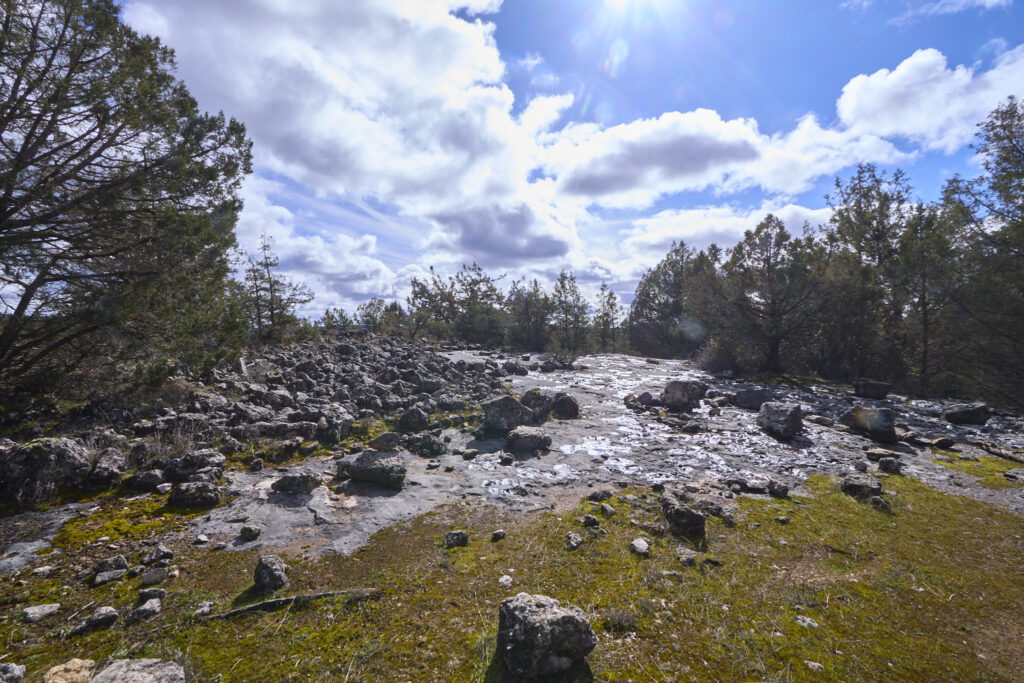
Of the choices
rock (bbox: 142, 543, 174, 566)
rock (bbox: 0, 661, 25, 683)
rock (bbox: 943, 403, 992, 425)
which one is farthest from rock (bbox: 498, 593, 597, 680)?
rock (bbox: 943, 403, 992, 425)

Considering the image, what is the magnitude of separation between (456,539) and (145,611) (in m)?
2.75

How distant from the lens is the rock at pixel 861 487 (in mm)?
6613

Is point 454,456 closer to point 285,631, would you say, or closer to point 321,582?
point 321,582

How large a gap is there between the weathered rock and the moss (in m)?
11.4

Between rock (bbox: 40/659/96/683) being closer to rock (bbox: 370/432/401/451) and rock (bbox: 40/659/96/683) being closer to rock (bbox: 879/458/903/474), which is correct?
rock (bbox: 370/432/401/451)

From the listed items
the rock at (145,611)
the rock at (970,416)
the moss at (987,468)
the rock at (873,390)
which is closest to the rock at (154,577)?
the rock at (145,611)

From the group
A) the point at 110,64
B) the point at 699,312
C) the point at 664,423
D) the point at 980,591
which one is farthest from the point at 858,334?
the point at 110,64

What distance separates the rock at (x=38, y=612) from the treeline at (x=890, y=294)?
21592 mm

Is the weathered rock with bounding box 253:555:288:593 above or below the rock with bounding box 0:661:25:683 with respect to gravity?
below

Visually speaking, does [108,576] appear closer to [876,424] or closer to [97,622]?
[97,622]

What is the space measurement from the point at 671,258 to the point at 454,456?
41893mm

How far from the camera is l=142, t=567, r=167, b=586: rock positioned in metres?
3.84

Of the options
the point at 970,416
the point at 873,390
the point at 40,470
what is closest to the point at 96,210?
the point at 40,470

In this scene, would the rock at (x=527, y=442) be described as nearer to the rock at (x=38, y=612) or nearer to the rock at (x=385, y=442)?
the rock at (x=385, y=442)
